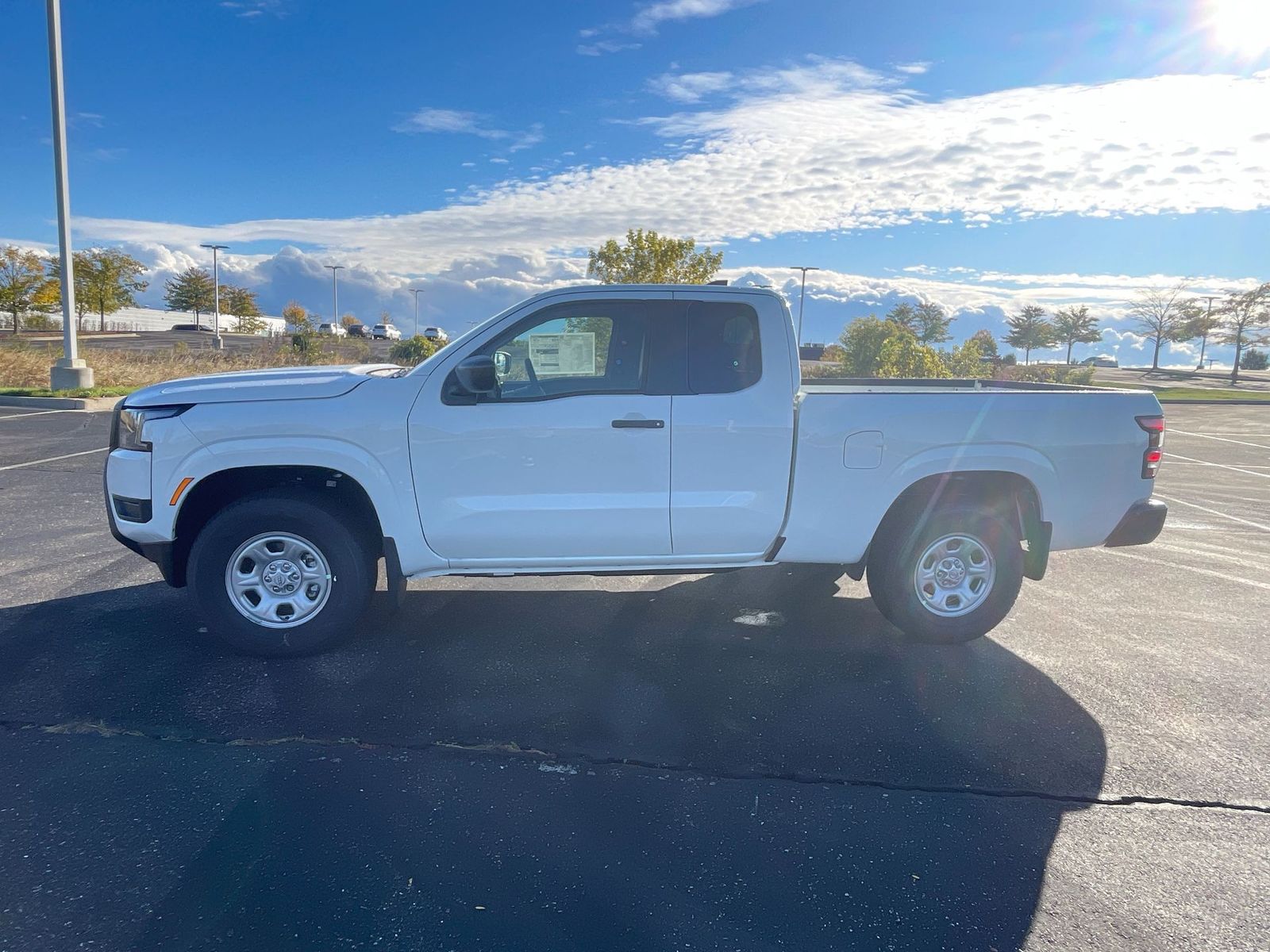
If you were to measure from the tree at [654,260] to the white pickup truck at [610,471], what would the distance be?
85.5ft

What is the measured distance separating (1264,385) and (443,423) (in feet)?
215

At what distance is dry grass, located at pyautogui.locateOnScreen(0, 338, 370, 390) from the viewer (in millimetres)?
21625

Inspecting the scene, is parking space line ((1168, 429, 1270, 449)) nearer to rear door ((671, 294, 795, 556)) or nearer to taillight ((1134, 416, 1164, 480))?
taillight ((1134, 416, 1164, 480))

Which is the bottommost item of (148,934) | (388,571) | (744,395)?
(148,934)

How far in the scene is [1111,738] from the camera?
13.2 feet

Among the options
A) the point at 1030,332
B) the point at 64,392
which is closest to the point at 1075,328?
the point at 1030,332

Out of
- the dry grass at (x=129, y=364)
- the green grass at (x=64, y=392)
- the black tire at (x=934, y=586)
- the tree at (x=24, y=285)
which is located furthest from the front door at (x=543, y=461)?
the tree at (x=24, y=285)

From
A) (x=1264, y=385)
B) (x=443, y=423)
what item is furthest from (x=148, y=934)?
(x=1264, y=385)

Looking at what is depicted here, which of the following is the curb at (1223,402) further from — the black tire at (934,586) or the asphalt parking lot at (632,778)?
the black tire at (934,586)

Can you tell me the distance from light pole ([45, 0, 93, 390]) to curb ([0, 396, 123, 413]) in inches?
47.0

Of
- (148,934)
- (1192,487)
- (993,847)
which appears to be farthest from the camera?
(1192,487)

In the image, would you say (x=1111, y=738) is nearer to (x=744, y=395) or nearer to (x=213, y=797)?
(x=744, y=395)

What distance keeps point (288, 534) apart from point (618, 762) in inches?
86.0

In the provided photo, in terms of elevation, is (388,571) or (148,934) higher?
(388,571)
